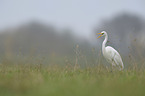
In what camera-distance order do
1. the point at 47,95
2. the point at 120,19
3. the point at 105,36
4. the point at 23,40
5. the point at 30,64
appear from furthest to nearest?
the point at 120,19
the point at 23,40
the point at 105,36
the point at 30,64
the point at 47,95

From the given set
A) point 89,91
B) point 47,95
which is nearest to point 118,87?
point 89,91

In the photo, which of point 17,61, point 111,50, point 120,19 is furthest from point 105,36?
point 120,19

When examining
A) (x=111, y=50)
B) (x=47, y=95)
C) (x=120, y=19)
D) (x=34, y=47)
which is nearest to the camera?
(x=47, y=95)

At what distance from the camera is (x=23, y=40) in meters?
9.98

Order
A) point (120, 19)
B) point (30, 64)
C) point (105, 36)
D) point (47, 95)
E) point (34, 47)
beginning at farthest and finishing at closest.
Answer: point (120, 19) < point (105, 36) < point (34, 47) < point (30, 64) < point (47, 95)

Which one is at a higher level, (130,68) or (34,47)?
(34,47)

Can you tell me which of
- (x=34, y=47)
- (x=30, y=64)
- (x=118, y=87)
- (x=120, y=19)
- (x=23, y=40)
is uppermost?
(x=120, y=19)

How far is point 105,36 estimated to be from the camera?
7.48m

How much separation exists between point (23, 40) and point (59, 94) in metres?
8.20

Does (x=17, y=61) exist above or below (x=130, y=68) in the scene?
above

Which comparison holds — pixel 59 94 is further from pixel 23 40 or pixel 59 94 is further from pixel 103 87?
pixel 23 40

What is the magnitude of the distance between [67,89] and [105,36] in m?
5.32

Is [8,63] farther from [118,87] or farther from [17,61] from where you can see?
[118,87]

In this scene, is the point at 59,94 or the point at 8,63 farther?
the point at 8,63
